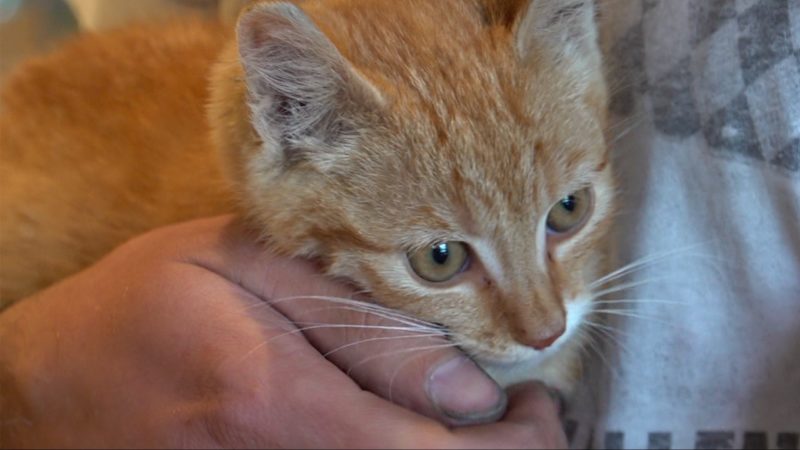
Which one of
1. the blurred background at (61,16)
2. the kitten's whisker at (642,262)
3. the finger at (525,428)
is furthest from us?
the blurred background at (61,16)

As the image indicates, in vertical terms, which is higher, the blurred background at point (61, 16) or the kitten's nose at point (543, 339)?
the blurred background at point (61, 16)

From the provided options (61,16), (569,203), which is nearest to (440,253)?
(569,203)

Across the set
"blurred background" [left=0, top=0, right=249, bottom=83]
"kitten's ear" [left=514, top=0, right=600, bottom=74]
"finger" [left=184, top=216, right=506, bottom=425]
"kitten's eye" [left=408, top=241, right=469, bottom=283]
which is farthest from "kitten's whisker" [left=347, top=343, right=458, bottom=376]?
"blurred background" [left=0, top=0, right=249, bottom=83]

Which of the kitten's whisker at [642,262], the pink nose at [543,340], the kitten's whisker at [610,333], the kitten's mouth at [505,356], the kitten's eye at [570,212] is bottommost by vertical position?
the kitten's mouth at [505,356]

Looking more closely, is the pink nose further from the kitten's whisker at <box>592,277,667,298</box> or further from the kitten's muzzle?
the kitten's whisker at <box>592,277,667,298</box>

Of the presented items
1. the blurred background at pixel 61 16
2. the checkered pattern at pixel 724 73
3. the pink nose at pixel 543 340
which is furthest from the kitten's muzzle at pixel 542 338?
the blurred background at pixel 61 16

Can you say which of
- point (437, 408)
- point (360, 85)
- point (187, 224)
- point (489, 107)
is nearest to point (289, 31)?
point (360, 85)

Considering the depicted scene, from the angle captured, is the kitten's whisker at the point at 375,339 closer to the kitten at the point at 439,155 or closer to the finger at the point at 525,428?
the kitten at the point at 439,155

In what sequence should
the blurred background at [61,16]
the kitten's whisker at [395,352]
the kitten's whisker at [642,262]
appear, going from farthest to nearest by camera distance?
the blurred background at [61,16], the kitten's whisker at [642,262], the kitten's whisker at [395,352]
